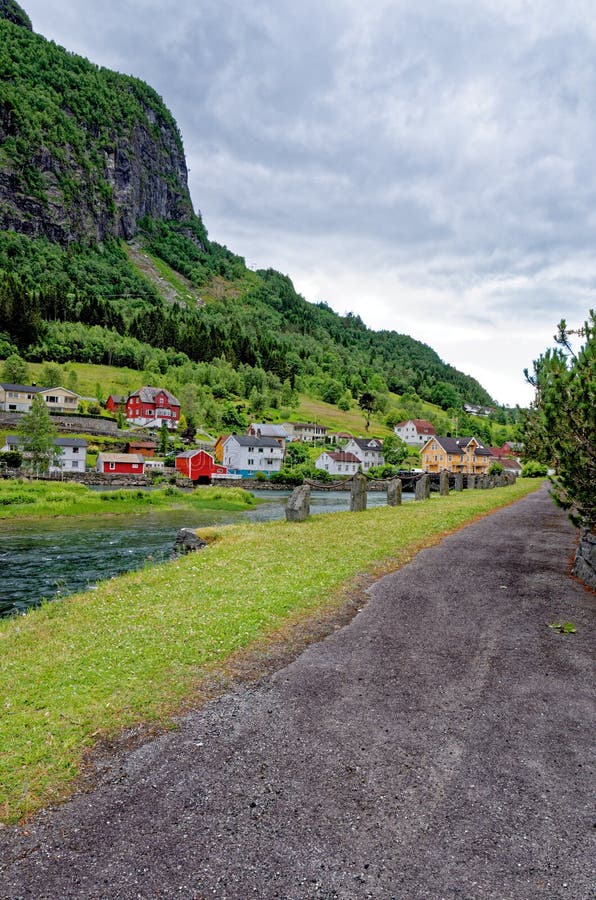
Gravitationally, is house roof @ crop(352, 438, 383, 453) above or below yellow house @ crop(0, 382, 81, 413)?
below

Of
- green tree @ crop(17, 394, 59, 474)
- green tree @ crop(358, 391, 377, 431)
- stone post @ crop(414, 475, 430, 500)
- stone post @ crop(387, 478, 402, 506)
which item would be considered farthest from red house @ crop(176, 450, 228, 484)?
green tree @ crop(358, 391, 377, 431)

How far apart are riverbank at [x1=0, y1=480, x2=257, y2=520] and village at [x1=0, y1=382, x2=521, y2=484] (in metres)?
13.8

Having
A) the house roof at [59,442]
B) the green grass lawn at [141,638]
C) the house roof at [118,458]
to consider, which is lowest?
the green grass lawn at [141,638]

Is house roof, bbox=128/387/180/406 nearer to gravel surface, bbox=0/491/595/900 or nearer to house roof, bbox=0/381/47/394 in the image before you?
house roof, bbox=0/381/47/394

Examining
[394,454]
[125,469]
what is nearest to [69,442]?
[125,469]

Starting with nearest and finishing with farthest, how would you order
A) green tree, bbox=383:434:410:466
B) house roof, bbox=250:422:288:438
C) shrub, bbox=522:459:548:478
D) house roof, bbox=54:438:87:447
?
house roof, bbox=54:438:87:447 → shrub, bbox=522:459:548:478 → house roof, bbox=250:422:288:438 → green tree, bbox=383:434:410:466

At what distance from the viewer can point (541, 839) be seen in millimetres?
3934

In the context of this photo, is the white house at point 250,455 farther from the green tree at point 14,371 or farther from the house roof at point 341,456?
the green tree at point 14,371

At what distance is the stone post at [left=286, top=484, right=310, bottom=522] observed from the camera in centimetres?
2005

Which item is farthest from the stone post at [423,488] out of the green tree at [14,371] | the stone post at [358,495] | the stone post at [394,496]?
the green tree at [14,371]

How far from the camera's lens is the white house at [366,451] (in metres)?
118

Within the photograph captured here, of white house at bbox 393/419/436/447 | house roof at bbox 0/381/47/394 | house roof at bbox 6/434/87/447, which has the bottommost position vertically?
house roof at bbox 6/434/87/447

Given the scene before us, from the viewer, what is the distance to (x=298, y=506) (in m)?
20.0

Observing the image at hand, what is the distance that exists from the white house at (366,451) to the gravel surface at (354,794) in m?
110
